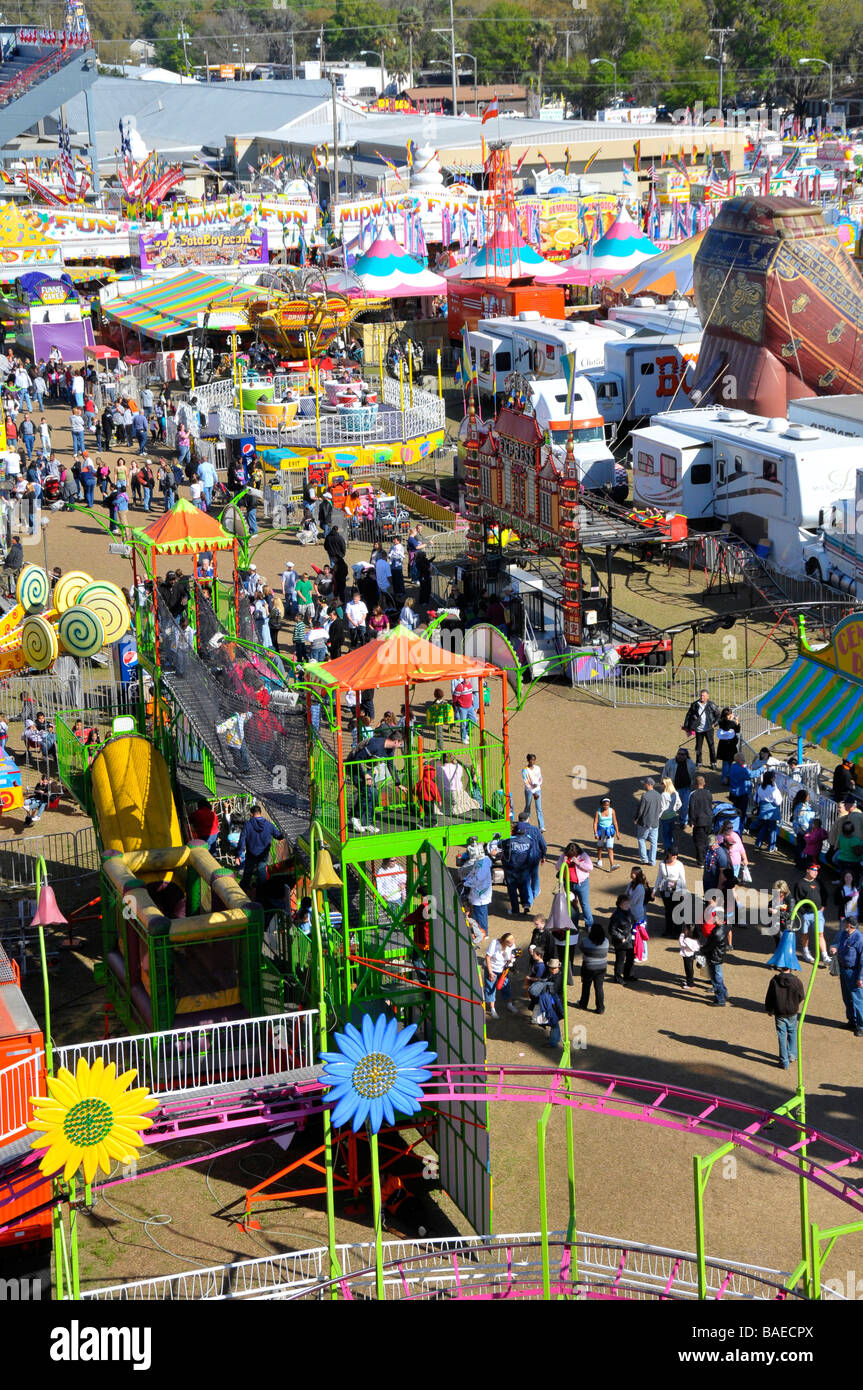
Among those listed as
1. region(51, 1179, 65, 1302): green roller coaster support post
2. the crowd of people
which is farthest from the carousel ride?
region(51, 1179, 65, 1302): green roller coaster support post

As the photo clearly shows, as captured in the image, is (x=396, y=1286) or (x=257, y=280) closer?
(x=396, y=1286)

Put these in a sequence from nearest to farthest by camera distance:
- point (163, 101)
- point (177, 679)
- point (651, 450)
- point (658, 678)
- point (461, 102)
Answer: point (177, 679)
point (658, 678)
point (651, 450)
point (163, 101)
point (461, 102)

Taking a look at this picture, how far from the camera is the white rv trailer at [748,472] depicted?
2655 cm

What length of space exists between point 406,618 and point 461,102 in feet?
308

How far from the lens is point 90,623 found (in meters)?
19.9

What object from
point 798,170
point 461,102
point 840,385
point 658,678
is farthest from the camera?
point 461,102

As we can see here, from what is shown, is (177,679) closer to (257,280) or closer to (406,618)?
(406,618)

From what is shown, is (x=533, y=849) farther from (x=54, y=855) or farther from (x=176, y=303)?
(x=176, y=303)

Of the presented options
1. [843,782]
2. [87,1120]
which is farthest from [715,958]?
[87,1120]

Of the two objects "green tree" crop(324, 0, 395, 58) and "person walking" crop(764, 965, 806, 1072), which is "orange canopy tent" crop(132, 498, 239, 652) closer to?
"person walking" crop(764, 965, 806, 1072)

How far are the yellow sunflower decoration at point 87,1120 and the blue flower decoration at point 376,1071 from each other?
3.86ft

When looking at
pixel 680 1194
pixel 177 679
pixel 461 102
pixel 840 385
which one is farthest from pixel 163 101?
pixel 680 1194

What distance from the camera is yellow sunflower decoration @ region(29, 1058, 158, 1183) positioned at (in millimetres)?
9812

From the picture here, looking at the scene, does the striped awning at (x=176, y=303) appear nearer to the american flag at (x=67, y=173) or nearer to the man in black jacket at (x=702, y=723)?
the american flag at (x=67, y=173)
